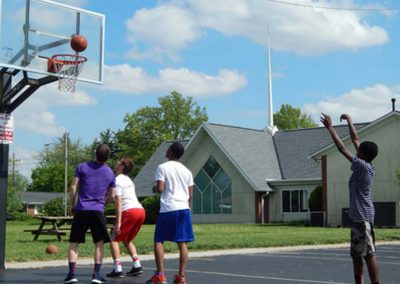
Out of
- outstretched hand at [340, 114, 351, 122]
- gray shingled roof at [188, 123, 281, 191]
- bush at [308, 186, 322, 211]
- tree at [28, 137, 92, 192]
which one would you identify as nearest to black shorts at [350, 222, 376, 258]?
outstretched hand at [340, 114, 351, 122]

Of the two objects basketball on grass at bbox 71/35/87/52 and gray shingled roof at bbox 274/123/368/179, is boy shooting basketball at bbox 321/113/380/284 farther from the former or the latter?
gray shingled roof at bbox 274/123/368/179

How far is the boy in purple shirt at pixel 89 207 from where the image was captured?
977 centimetres

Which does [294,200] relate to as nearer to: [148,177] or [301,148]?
[301,148]

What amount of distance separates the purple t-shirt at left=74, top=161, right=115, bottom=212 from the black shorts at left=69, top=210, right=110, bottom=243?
0.08 metres

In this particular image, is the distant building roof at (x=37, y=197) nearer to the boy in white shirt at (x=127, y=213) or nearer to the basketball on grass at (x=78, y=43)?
the basketball on grass at (x=78, y=43)

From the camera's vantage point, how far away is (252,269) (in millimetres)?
12398

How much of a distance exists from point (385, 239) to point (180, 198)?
15.6 meters

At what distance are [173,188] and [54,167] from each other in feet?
313

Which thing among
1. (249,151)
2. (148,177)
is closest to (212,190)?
(249,151)

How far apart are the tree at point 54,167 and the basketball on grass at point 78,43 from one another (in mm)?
83933

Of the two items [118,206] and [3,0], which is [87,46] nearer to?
[3,0]

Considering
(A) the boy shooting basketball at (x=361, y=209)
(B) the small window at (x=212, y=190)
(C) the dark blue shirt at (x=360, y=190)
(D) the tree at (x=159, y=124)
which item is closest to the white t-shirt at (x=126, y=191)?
(A) the boy shooting basketball at (x=361, y=209)

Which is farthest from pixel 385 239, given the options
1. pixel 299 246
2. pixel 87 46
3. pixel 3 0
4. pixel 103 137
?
pixel 103 137

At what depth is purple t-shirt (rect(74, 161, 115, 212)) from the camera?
9805mm
